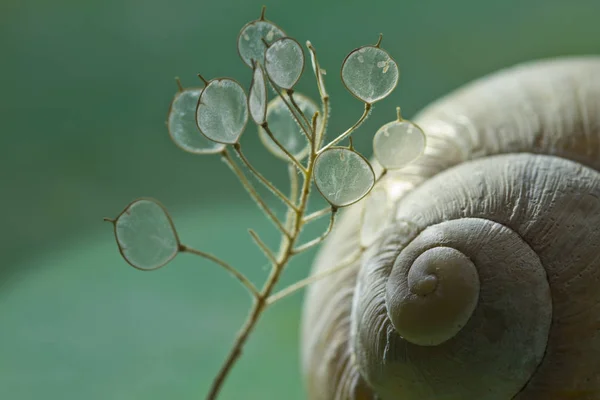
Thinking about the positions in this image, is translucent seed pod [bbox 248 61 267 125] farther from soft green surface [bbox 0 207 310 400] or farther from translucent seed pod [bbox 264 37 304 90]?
soft green surface [bbox 0 207 310 400]

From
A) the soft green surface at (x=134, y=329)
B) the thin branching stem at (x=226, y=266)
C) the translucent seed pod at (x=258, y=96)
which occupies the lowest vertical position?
the soft green surface at (x=134, y=329)

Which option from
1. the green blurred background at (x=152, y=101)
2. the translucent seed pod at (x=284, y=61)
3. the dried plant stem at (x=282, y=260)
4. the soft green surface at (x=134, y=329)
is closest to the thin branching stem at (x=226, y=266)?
the dried plant stem at (x=282, y=260)

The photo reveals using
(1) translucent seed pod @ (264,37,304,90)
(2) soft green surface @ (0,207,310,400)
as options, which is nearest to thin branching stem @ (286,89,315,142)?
(1) translucent seed pod @ (264,37,304,90)

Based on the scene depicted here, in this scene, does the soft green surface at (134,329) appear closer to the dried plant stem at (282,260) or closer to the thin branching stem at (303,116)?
the dried plant stem at (282,260)

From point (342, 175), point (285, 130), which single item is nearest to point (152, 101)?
point (285, 130)

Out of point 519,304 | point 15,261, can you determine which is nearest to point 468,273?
point 519,304

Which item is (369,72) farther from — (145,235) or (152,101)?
(152,101)

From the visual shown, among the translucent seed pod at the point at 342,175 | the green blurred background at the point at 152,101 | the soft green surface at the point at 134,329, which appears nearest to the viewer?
the translucent seed pod at the point at 342,175
